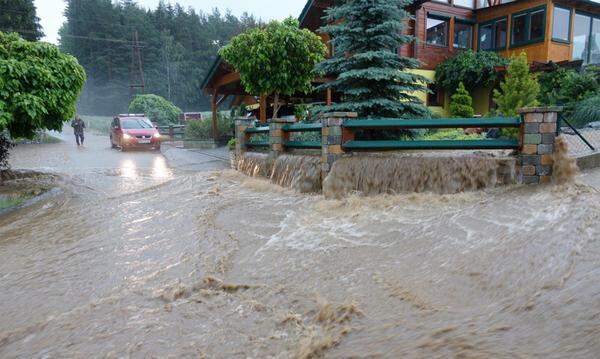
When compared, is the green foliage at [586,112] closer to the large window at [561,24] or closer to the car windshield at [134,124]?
the large window at [561,24]

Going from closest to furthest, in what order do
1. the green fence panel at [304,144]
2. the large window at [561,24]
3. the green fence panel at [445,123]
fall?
the green fence panel at [445,123], the green fence panel at [304,144], the large window at [561,24]

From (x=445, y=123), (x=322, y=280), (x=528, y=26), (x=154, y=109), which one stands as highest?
(x=528, y=26)

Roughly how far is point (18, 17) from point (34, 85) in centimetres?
2136

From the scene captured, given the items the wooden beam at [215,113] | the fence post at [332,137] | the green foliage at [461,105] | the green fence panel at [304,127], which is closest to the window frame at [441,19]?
the green foliage at [461,105]

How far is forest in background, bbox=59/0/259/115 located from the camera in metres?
62.0

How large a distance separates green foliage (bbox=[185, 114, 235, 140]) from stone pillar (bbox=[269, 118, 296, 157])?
11.3 metres

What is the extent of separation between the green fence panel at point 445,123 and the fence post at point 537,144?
7.4 inches

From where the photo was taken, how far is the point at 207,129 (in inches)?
862

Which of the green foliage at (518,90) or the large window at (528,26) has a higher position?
the large window at (528,26)

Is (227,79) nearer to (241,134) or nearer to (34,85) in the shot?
(241,134)

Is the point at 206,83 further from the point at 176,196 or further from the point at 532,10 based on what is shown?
the point at 532,10

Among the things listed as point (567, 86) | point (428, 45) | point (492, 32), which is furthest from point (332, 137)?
point (492, 32)

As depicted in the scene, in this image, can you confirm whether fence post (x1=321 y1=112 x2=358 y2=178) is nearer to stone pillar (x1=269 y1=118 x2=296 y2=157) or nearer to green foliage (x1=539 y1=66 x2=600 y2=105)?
stone pillar (x1=269 y1=118 x2=296 y2=157)

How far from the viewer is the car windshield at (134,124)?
2017 cm
